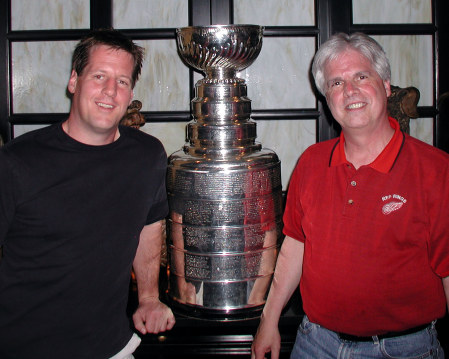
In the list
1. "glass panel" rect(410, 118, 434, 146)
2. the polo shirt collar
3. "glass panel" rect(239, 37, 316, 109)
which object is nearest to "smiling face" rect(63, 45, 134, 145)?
the polo shirt collar

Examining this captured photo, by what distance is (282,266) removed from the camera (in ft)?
4.67

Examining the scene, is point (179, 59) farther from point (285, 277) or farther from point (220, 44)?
point (285, 277)

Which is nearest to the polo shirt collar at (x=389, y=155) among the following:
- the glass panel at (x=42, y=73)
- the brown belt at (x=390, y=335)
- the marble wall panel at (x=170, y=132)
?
the brown belt at (x=390, y=335)

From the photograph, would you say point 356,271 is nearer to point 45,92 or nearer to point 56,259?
point 56,259

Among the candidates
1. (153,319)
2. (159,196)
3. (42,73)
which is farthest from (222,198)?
(42,73)

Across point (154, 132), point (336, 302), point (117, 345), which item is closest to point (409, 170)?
point (336, 302)

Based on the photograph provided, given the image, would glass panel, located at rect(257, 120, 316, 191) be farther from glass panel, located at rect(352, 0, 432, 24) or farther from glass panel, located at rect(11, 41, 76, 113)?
glass panel, located at rect(11, 41, 76, 113)

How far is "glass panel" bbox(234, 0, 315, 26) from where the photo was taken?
2.06m

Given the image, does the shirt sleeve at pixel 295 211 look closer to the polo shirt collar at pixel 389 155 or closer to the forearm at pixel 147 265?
the polo shirt collar at pixel 389 155

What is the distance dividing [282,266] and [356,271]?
27cm

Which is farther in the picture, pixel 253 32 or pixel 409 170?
pixel 253 32

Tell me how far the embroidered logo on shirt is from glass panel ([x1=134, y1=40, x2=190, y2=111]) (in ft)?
3.83

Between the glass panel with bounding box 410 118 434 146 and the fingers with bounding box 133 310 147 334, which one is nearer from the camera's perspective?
the fingers with bounding box 133 310 147 334

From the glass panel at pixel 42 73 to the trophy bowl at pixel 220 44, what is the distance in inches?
29.8
